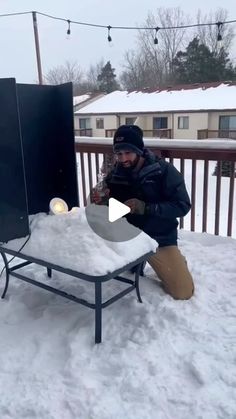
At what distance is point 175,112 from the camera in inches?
730

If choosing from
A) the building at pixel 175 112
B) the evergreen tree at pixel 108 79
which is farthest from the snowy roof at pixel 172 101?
the evergreen tree at pixel 108 79

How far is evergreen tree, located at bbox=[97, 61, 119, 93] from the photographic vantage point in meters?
33.4

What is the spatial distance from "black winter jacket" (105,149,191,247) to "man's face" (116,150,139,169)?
45mm

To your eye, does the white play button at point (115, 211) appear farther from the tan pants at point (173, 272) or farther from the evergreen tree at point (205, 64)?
the evergreen tree at point (205, 64)

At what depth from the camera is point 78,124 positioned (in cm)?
2350

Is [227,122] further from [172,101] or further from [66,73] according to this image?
[66,73]

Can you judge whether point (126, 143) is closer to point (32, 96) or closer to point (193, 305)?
point (32, 96)

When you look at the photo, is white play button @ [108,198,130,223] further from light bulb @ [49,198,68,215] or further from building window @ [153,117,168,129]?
building window @ [153,117,168,129]

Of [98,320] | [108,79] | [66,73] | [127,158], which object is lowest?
[98,320]

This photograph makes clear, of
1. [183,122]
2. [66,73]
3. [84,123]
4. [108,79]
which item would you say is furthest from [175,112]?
[66,73]

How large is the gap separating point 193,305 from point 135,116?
62.3 feet

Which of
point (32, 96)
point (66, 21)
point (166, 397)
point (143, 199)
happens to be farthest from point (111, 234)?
point (66, 21)

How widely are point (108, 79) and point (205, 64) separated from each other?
467 inches

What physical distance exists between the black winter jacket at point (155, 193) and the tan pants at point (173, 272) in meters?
0.07
